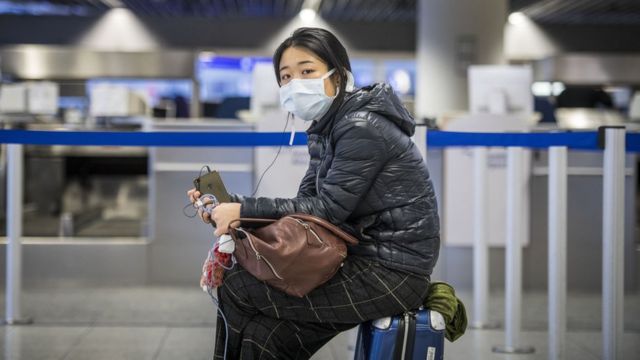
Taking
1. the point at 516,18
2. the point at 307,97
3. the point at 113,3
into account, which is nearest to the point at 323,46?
the point at 307,97

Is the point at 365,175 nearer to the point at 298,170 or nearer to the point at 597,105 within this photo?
the point at 298,170

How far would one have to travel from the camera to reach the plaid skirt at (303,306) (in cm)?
196

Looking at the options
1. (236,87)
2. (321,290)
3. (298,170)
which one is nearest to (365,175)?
(321,290)

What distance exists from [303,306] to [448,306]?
1.31 ft

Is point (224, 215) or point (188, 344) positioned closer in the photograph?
point (224, 215)

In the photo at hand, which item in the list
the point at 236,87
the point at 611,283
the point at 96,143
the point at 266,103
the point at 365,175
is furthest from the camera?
the point at 236,87

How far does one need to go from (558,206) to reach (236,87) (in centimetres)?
1344

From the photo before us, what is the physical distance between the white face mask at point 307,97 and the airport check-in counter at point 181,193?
3.17m

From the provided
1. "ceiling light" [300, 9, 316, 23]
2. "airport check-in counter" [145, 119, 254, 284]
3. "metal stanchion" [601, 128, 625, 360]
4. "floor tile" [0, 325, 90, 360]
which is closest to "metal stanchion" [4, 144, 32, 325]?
"floor tile" [0, 325, 90, 360]

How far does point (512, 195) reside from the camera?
343 centimetres

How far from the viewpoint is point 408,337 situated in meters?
1.99

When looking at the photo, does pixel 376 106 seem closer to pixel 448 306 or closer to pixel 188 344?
pixel 448 306

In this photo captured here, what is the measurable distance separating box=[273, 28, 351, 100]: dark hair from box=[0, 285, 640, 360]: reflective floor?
1.58 metres

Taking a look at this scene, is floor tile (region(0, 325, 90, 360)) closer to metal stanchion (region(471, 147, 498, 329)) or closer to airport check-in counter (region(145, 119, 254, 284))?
airport check-in counter (region(145, 119, 254, 284))
